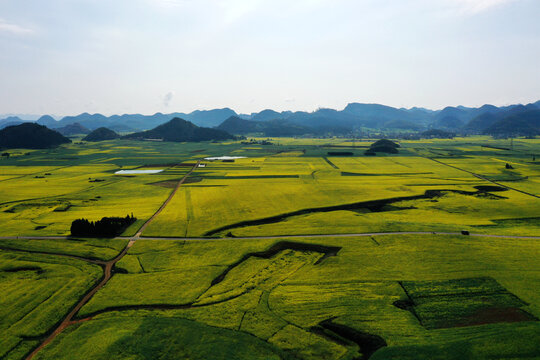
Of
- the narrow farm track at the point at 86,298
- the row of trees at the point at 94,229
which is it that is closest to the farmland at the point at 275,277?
the narrow farm track at the point at 86,298

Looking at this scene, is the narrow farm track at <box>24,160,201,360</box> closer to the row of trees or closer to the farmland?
the farmland

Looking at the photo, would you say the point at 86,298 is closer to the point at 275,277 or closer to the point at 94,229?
the point at 94,229

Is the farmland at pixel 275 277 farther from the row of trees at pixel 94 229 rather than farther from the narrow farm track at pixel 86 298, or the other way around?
the row of trees at pixel 94 229

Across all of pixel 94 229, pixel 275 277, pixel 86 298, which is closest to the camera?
pixel 86 298

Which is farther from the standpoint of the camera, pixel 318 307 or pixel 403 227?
pixel 403 227

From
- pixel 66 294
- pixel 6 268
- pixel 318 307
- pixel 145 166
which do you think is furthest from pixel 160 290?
pixel 145 166

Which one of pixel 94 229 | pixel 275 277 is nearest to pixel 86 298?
pixel 94 229

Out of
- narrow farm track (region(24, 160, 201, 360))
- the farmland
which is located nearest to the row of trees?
the farmland

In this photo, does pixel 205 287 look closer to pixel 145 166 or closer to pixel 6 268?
pixel 6 268
